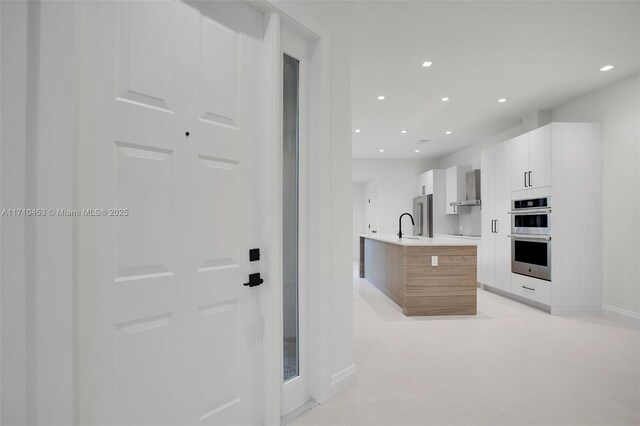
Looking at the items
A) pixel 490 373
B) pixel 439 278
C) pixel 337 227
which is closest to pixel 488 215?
pixel 439 278

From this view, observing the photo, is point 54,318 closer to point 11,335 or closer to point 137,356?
point 11,335

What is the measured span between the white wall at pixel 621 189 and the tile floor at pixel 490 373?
0.45m

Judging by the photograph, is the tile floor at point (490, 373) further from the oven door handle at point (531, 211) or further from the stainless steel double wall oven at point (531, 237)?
the oven door handle at point (531, 211)

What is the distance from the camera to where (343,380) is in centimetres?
219

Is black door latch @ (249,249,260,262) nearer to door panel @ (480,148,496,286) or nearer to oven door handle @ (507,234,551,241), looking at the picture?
oven door handle @ (507,234,551,241)

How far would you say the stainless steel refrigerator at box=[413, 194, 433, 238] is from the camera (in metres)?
7.90

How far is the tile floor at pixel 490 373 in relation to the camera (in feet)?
6.31

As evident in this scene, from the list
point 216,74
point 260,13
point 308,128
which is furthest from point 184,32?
point 308,128

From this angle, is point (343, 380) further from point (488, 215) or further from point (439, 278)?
point (488, 215)

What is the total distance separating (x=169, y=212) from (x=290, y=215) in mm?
767

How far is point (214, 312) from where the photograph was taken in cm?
156

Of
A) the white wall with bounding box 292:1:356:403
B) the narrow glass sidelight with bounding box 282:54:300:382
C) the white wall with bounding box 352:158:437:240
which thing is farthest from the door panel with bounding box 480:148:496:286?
the narrow glass sidelight with bounding box 282:54:300:382

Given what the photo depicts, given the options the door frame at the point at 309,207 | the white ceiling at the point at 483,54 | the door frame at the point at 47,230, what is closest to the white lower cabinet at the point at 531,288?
the white ceiling at the point at 483,54

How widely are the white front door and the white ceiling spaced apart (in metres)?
1.36
